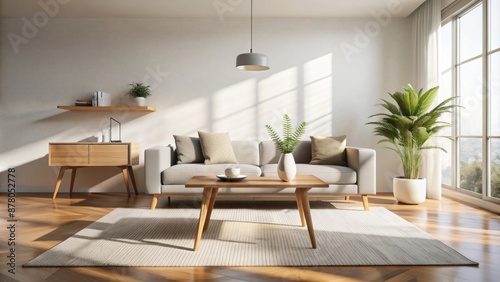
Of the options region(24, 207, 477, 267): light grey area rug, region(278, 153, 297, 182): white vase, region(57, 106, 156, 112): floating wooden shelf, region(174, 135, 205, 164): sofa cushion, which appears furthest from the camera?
region(57, 106, 156, 112): floating wooden shelf

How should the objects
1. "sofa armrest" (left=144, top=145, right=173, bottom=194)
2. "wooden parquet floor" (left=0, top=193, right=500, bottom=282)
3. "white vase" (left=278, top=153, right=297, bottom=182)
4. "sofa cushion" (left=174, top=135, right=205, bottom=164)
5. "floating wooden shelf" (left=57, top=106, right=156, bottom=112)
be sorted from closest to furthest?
"wooden parquet floor" (left=0, top=193, right=500, bottom=282) < "white vase" (left=278, top=153, right=297, bottom=182) < "sofa armrest" (left=144, top=145, right=173, bottom=194) < "sofa cushion" (left=174, top=135, right=205, bottom=164) < "floating wooden shelf" (left=57, top=106, right=156, bottom=112)

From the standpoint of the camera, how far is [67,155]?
15.3ft

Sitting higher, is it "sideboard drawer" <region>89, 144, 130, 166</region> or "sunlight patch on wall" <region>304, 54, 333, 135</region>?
"sunlight patch on wall" <region>304, 54, 333, 135</region>

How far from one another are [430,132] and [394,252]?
2356mm

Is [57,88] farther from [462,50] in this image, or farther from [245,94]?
[462,50]

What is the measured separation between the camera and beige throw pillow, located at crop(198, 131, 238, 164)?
4.33 meters

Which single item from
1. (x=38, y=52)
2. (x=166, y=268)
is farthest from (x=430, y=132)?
(x=38, y=52)

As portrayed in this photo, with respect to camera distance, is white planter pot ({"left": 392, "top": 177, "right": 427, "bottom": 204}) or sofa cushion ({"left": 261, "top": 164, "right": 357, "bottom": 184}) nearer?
sofa cushion ({"left": 261, "top": 164, "right": 357, "bottom": 184})

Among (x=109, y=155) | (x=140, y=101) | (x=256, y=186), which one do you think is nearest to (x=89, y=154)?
(x=109, y=155)

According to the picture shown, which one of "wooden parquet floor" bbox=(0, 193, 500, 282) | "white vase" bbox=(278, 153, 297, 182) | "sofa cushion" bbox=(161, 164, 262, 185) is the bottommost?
"wooden parquet floor" bbox=(0, 193, 500, 282)

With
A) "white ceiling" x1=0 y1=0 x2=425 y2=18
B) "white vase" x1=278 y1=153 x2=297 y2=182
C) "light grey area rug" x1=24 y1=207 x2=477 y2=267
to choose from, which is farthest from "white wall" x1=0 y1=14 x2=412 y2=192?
"white vase" x1=278 y1=153 x2=297 y2=182

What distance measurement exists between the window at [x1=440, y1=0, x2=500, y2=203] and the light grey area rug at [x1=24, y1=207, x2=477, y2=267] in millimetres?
1320

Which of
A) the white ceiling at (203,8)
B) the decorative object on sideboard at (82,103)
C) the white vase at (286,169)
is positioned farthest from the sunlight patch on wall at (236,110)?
the white vase at (286,169)

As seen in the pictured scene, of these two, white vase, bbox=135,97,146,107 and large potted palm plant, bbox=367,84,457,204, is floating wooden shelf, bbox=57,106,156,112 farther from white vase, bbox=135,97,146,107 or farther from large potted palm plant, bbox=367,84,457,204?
large potted palm plant, bbox=367,84,457,204
